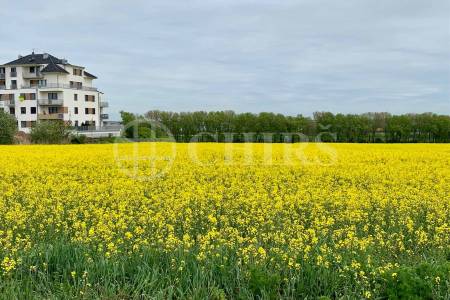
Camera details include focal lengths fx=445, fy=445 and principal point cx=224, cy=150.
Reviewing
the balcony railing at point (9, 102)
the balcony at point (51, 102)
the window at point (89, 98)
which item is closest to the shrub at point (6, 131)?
the balcony at point (51, 102)

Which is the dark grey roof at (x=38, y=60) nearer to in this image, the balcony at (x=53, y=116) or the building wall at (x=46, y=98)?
the building wall at (x=46, y=98)

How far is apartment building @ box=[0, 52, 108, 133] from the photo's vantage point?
7325 centimetres

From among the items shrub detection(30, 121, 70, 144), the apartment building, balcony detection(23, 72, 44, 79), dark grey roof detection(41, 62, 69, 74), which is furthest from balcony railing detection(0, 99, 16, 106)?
shrub detection(30, 121, 70, 144)

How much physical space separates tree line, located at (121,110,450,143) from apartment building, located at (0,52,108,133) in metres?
16.7

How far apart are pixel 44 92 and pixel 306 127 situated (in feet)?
143

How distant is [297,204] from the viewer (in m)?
8.91

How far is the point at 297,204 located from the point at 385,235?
84.0 inches

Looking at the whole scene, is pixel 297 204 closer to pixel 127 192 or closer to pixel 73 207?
pixel 127 192

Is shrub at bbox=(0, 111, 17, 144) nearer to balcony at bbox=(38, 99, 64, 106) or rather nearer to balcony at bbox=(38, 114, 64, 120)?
balcony at bbox=(38, 114, 64, 120)

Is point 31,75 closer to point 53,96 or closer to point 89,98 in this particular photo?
point 53,96

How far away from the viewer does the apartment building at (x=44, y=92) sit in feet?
240

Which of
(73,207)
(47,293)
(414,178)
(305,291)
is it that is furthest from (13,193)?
(414,178)

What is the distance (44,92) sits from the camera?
73.9 metres

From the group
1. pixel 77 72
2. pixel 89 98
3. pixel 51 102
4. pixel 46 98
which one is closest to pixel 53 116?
pixel 51 102
